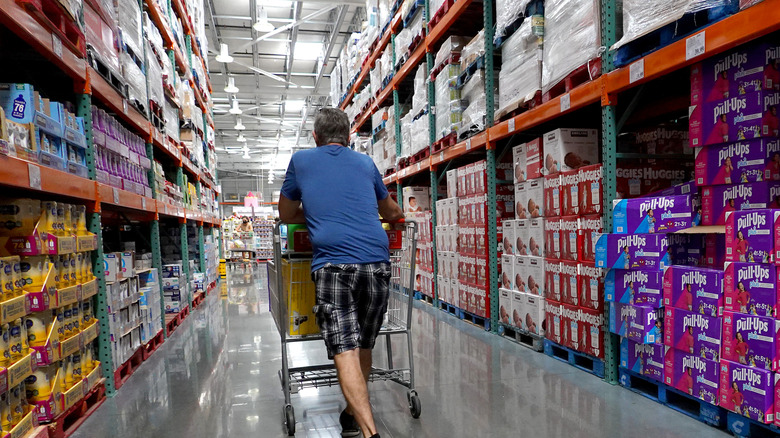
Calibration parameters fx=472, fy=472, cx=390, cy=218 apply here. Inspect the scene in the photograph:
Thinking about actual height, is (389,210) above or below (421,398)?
above

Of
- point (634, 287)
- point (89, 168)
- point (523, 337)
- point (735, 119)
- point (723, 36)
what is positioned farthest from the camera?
point (523, 337)

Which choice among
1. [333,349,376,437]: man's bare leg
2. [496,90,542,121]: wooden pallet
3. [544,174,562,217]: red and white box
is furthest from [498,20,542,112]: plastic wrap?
[333,349,376,437]: man's bare leg

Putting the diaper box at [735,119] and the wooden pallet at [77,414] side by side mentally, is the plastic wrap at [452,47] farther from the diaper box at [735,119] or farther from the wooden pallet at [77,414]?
the wooden pallet at [77,414]

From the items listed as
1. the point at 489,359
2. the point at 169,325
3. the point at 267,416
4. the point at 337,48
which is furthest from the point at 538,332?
the point at 337,48

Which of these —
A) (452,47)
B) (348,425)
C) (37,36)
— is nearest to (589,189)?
(348,425)

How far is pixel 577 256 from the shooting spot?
371 cm

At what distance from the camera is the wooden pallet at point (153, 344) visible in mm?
4559

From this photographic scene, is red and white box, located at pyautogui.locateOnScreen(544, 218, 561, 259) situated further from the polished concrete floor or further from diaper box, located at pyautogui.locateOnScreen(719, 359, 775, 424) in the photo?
diaper box, located at pyautogui.locateOnScreen(719, 359, 775, 424)


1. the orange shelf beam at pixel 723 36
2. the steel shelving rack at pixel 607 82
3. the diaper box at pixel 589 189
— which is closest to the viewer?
A: the orange shelf beam at pixel 723 36

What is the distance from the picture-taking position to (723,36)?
7.84ft

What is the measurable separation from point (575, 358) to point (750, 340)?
67.7 inches

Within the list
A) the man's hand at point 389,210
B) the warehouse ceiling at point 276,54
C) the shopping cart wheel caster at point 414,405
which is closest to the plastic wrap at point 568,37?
the man's hand at point 389,210

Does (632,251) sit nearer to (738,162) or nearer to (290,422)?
(738,162)

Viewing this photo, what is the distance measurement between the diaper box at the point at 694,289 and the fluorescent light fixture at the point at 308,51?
532 inches
